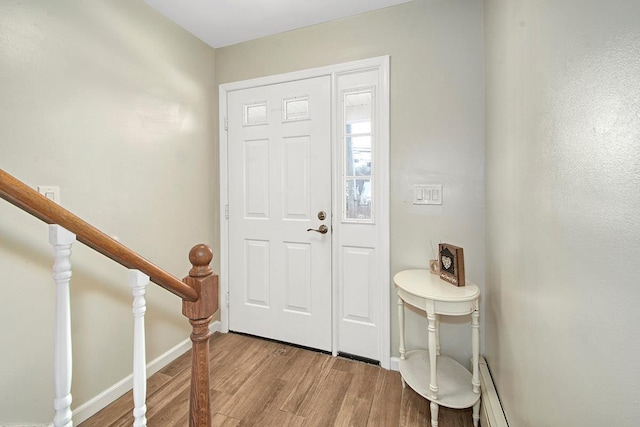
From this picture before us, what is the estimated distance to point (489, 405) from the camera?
1328 mm

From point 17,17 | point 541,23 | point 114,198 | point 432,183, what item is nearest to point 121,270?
point 114,198

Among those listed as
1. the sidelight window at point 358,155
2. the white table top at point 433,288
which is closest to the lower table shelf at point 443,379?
the white table top at point 433,288

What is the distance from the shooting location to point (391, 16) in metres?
1.89

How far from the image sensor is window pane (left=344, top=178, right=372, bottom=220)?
6.50 ft

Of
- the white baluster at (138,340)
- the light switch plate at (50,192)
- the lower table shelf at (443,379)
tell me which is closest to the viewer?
the white baluster at (138,340)

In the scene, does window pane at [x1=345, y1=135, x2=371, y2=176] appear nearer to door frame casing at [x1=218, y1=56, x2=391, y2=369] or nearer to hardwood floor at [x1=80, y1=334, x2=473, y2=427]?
door frame casing at [x1=218, y1=56, x2=391, y2=369]

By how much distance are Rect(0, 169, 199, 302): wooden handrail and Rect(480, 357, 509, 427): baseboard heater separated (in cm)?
137

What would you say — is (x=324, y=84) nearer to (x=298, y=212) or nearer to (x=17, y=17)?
(x=298, y=212)

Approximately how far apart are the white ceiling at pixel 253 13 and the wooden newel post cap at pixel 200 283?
1786 millimetres

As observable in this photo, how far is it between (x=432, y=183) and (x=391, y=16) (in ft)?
3.86

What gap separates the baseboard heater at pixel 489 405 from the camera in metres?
1.21

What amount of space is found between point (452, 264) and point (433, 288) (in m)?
0.18

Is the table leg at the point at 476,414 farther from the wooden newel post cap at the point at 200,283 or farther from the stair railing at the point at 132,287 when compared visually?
the wooden newel post cap at the point at 200,283

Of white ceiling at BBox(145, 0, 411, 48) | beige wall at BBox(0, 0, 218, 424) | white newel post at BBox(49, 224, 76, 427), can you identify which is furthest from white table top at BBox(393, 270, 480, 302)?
white ceiling at BBox(145, 0, 411, 48)
